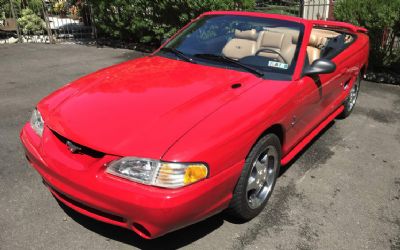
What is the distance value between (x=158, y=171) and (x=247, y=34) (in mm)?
2212

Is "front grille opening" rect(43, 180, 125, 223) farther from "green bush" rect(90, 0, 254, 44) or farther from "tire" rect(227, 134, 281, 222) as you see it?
"green bush" rect(90, 0, 254, 44)

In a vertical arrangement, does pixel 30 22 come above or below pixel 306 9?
below

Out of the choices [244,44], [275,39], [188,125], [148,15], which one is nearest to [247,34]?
[244,44]

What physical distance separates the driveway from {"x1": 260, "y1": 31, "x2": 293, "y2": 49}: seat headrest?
1.29 meters

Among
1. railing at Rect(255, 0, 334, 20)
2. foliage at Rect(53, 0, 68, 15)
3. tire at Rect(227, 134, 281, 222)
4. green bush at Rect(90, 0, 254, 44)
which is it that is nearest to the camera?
tire at Rect(227, 134, 281, 222)

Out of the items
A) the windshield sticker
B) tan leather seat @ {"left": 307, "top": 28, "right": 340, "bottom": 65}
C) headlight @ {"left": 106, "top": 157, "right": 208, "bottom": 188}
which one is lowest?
headlight @ {"left": 106, "top": 157, "right": 208, "bottom": 188}

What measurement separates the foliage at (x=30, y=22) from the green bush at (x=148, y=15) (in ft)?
6.55

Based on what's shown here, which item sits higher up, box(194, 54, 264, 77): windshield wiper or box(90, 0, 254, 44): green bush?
box(194, 54, 264, 77): windshield wiper

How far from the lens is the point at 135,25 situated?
962 centimetres

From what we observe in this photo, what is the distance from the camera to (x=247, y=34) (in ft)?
13.4

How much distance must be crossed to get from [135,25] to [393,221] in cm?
778

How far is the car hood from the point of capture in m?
2.58

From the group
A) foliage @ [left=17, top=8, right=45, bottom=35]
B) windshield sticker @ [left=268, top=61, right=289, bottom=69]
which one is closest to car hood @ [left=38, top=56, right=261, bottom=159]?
windshield sticker @ [left=268, top=61, right=289, bottom=69]

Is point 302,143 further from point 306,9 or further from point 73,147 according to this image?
point 306,9
